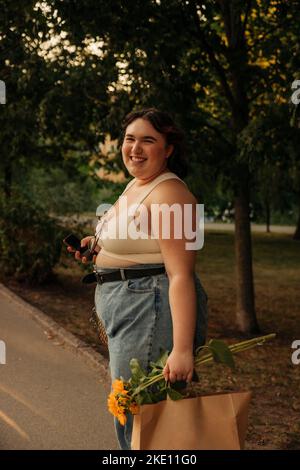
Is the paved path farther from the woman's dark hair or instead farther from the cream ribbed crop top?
the woman's dark hair

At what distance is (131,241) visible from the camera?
260 cm

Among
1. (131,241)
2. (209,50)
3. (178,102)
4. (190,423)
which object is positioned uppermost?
(209,50)

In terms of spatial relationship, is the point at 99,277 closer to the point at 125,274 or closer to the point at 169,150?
the point at 125,274

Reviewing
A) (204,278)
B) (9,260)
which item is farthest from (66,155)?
(204,278)

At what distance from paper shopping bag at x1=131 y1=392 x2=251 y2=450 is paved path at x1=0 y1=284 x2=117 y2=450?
1.72 metres
